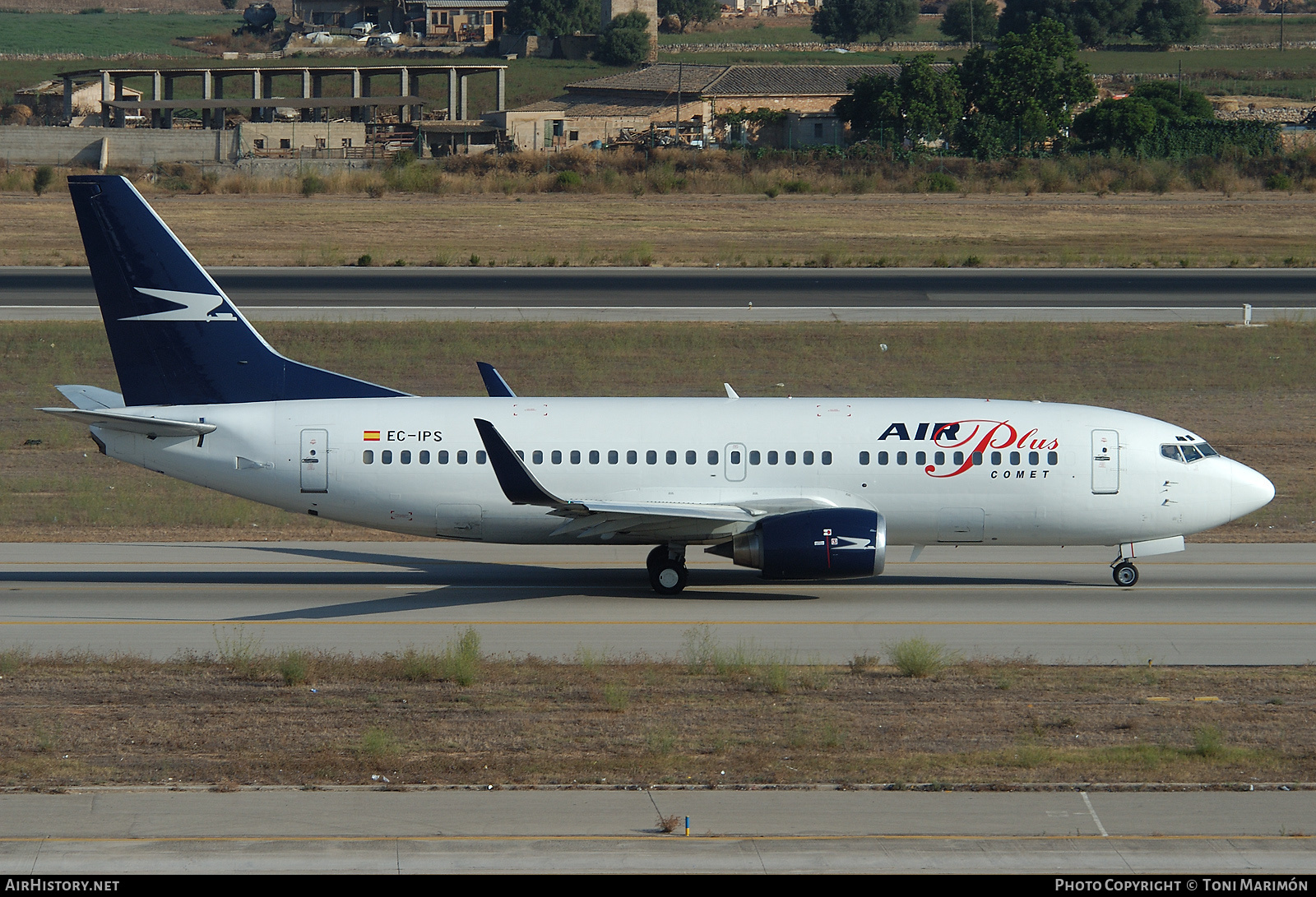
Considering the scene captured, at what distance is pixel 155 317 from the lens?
86.8 feet

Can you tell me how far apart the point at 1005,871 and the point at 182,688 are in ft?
38.1

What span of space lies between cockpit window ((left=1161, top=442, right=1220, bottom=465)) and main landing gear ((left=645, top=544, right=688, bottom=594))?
29.9ft

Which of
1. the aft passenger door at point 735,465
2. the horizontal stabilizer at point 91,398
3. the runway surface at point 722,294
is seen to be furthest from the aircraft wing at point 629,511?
the runway surface at point 722,294

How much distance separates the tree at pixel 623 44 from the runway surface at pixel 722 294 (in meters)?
112

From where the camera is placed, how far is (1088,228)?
266 feet

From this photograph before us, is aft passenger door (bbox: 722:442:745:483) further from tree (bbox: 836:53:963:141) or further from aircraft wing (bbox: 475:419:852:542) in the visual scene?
tree (bbox: 836:53:963:141)

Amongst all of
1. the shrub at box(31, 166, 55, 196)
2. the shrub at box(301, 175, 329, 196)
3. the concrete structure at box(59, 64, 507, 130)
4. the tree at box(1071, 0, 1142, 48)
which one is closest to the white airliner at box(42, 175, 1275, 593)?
the shrub at box(301, 175, 329, 196)

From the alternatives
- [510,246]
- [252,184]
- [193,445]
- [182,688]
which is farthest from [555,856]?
[252,184]

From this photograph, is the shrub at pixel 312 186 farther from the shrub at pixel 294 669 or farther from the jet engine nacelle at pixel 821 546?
the shrub at pixel 294 669

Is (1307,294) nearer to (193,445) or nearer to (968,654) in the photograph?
(968,654)

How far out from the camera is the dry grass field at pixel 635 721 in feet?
50.3

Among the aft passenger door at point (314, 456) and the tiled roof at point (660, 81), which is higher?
the tiled roof at point (660, 81)

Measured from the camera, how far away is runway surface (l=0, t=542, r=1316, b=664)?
22.5 m

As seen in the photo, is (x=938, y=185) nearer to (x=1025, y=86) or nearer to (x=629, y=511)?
(x=1025, y=86)
